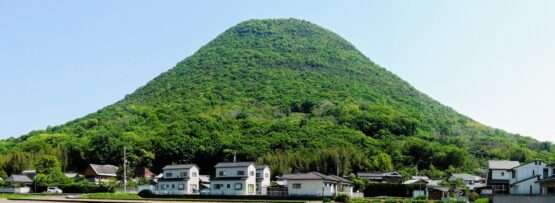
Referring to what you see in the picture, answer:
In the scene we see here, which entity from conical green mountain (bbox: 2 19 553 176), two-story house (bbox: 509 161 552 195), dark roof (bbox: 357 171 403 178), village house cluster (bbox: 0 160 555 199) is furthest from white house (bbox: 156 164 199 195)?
two-story house (bbox: 509 161 552 195)

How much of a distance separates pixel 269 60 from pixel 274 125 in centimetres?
5546

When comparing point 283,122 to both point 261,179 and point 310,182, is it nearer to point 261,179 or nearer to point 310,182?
point 261,179

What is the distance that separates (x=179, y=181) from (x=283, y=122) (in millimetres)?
40490

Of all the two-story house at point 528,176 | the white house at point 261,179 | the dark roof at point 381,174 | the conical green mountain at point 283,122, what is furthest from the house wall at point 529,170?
the conical green mountain at point 283,122

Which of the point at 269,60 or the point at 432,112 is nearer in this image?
the point at 432,112

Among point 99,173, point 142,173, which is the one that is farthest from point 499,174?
point 99,173

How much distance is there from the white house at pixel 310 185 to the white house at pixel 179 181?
14.3 metres

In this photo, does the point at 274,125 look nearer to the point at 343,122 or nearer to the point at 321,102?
the point at 343,122

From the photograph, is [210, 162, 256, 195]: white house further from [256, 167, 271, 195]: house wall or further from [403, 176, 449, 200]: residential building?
[403, 176, 449, 200]: residential building

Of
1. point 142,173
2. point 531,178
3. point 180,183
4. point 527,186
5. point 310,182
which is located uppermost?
point 531,178

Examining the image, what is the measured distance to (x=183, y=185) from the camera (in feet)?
214

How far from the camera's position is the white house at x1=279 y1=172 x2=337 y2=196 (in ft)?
174

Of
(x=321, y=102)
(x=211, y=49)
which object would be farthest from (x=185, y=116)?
(x=211, y=49)

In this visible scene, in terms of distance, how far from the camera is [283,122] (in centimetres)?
10431
